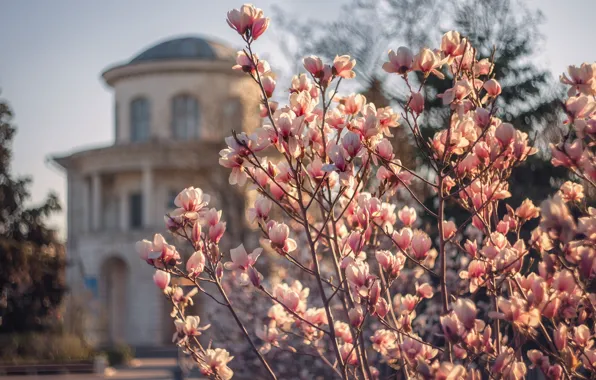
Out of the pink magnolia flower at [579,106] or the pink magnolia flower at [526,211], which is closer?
the pink magnolia flower at [579,106]

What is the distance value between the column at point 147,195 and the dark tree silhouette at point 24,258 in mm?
9711

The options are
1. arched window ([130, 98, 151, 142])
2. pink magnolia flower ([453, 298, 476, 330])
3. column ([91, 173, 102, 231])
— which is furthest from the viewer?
arched window ([130, 98, 151, 142])

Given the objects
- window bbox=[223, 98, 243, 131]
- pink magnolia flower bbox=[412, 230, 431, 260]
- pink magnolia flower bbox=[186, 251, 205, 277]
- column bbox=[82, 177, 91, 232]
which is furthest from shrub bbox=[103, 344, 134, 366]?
pink magnolia flower bbox=[412, 230, 431, 260]

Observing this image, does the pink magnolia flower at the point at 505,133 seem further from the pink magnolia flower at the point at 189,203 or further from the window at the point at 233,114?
the window at the point at 233,114

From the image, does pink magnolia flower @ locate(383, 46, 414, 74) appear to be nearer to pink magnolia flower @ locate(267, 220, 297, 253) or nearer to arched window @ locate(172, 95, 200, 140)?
pink magnolia flower @ locate(267, 220, 297, 253)

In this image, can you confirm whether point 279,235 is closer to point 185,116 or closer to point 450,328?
point 450,328

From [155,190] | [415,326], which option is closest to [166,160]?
[155,190]

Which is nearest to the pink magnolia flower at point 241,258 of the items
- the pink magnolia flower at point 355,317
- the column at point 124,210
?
the pink magnolia flower at point 355,317

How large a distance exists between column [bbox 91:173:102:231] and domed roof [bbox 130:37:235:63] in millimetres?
6049

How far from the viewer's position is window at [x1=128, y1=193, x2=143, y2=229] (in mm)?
49969

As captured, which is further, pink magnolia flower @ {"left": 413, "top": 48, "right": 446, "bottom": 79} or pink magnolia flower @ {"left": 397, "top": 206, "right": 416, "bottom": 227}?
pink magnolia flower @ {"left": 397, "top": 206, "right": 416, "bottom": 227}

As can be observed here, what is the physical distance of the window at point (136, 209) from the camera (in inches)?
1967

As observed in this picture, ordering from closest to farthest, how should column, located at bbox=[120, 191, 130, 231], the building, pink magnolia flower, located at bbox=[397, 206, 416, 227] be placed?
pink magnolia flower, located at bbox=[397, 206, 416, 227] → the building → column, located at bbox=[120, 191, 130, 231]

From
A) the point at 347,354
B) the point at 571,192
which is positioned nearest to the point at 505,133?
the point at 571,192
